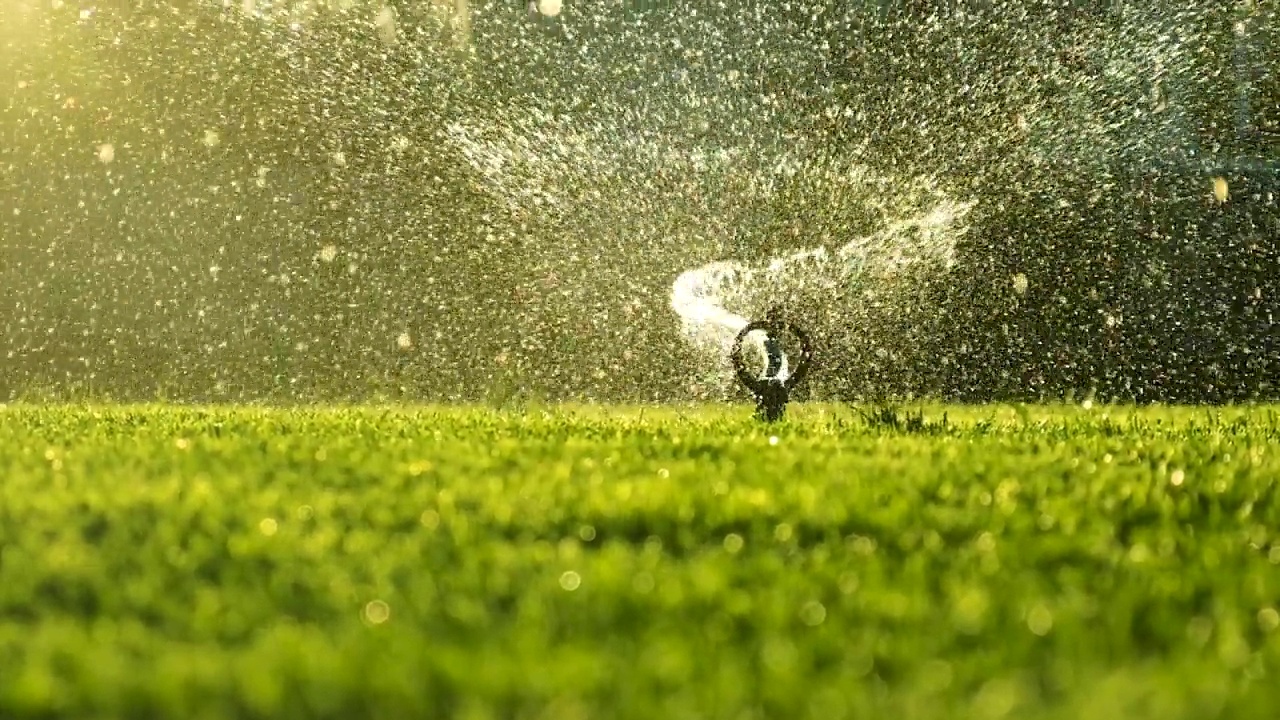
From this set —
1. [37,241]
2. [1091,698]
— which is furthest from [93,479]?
[37,241]

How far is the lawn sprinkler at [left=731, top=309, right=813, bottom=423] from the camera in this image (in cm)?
635

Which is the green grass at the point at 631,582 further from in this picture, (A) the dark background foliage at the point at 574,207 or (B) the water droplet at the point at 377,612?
(A) the dark background foliage at the point at 574,207

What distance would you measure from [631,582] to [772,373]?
397cm

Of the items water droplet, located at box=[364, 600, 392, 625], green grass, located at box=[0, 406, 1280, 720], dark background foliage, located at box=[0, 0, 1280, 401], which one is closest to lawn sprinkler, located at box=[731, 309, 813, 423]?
green grass, located at box=[0, 406, 1280, 720]

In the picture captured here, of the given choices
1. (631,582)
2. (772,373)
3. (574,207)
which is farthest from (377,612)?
(574,207)

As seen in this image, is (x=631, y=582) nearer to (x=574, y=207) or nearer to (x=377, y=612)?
(x=377, y=612)

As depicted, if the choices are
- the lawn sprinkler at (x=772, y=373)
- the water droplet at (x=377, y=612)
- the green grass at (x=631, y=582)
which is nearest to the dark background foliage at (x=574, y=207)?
the lawn sprinkler at (x=772, y=373)

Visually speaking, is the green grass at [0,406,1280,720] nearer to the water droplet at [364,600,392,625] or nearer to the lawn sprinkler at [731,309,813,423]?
the water droplet at [364,600,392,625]

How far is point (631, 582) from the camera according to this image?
2654mm

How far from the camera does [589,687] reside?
2.01m

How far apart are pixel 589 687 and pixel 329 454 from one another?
9.11 feet

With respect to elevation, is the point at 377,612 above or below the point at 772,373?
below

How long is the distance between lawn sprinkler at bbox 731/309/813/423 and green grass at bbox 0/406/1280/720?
4.74 feet

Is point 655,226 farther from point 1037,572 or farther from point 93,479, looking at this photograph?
point 1037,572
